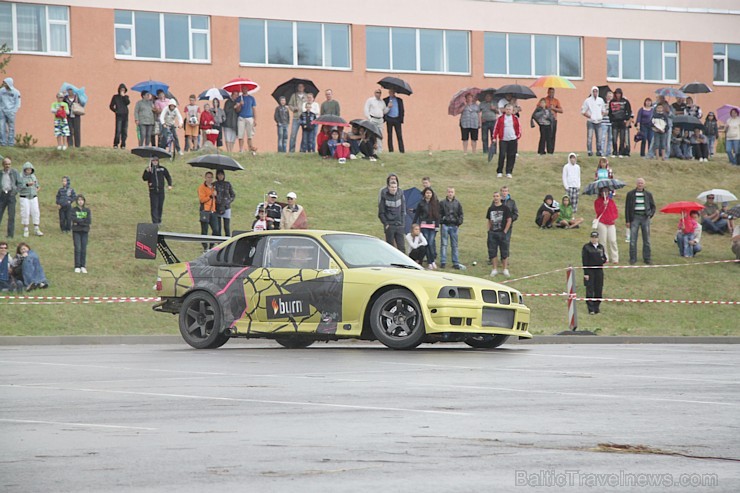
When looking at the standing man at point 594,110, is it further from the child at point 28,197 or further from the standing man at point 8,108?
the child at point 28,197

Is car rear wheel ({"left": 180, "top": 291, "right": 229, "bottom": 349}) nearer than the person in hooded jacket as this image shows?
Yes

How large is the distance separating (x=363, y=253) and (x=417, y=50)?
37065 millimetres

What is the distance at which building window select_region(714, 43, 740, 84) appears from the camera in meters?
59.4

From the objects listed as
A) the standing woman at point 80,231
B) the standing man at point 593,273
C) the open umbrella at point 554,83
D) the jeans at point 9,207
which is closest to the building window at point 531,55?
the open umbrella at point 554,83

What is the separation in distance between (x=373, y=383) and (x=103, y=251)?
63.3 ft

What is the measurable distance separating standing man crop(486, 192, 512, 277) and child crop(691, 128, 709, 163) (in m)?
Answer: 17.9

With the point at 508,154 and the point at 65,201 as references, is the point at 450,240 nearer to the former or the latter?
the point at 65,201

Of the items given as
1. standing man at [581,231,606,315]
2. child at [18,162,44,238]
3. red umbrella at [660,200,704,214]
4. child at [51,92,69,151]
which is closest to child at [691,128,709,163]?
red umbrella at [660,200,704,214]

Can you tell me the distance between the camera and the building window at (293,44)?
50.8 metres

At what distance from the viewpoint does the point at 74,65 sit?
4747 cm

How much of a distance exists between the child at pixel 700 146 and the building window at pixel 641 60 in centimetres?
1246

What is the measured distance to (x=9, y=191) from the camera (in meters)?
30.1

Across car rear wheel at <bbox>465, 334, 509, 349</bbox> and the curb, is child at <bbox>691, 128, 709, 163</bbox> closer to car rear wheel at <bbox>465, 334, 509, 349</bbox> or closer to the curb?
the curb

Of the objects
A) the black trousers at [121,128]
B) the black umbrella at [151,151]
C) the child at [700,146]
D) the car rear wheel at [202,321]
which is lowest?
the car rear wheel at [202,321]
